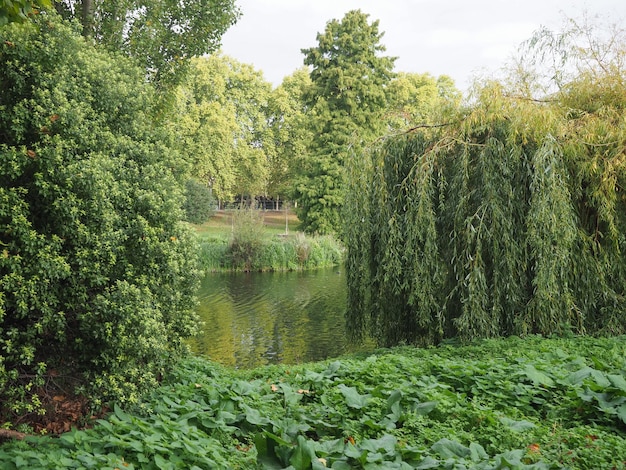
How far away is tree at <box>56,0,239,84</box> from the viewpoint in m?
8.72

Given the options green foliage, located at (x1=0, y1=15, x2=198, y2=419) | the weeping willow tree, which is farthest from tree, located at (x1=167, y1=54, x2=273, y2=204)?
green foliage, located at (x1=0, y1=15, x2=198, y2=419)

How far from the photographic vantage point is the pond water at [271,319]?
35.1 ft

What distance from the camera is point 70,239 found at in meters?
4.70

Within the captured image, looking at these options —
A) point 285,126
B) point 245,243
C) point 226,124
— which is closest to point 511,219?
point 245,243

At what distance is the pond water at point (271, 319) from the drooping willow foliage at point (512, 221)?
2.82m

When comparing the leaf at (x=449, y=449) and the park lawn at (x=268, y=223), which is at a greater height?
the park lawn at (x=268, y=223)

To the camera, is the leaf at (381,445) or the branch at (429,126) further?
the branch at (429,126)

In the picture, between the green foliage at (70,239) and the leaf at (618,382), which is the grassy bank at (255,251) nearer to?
the green foliage at (70,239)

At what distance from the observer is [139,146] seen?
5512 mm

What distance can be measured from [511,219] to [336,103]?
74.9ft

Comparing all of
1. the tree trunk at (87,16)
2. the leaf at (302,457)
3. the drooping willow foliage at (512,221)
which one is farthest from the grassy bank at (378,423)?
the tree trunk at (87,16)

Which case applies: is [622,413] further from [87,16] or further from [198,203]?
[198,203]

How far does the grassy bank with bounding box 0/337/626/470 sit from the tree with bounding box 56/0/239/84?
19.0ft

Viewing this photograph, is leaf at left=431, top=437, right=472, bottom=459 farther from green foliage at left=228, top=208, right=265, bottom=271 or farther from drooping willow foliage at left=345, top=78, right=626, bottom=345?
green foliage at left=228, top=208, right=265, bottom=271
